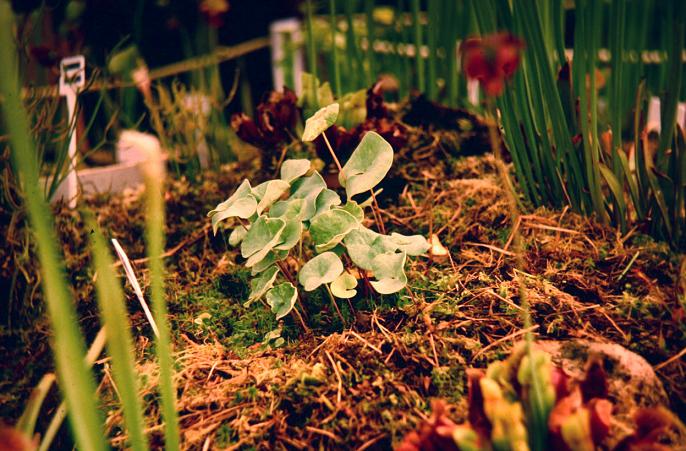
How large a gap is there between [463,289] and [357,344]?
24 centimetres

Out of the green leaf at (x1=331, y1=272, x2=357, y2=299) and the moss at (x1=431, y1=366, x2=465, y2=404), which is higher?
the green leaf at (x1=331, y1=272, x2=357, y2=299)

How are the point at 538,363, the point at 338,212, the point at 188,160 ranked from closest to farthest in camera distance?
1. the point at 538,363
2. the point at 338,212
3. the point at 188,160

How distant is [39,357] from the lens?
1.13 m

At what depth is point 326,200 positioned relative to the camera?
992 mm

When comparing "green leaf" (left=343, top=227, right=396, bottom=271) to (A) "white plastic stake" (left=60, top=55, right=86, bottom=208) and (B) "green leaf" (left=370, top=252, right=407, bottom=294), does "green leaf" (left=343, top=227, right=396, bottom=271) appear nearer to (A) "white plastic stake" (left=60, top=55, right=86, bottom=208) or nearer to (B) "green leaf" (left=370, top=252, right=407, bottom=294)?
(B) "green leaf" (left=370, top=252, right=407, bottom=294)

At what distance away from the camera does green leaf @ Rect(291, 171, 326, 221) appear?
997 mm

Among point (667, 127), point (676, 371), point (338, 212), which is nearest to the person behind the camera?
point (676, 371)

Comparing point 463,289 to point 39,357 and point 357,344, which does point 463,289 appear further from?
point 39,357

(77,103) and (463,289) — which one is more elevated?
(77,103)

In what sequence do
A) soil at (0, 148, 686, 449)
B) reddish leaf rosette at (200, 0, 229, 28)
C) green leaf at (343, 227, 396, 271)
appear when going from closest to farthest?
soil at (0, 148, 686, 449) → green leaf at (343, 227, 396, 271) → reddish leaf rosette at (200, 0, 229, 28)

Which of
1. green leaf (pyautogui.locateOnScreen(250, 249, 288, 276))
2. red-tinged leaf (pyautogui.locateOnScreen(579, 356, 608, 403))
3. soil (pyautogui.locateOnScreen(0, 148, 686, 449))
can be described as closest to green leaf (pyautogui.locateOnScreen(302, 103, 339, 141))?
green leaf (pyautogui.locateOnScreen(250, 249, 288, 276))

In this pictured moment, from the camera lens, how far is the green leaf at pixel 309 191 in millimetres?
997

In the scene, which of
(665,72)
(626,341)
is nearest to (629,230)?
(626,341)

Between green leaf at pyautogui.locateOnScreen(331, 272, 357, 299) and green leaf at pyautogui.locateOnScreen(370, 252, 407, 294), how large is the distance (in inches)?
1.7
